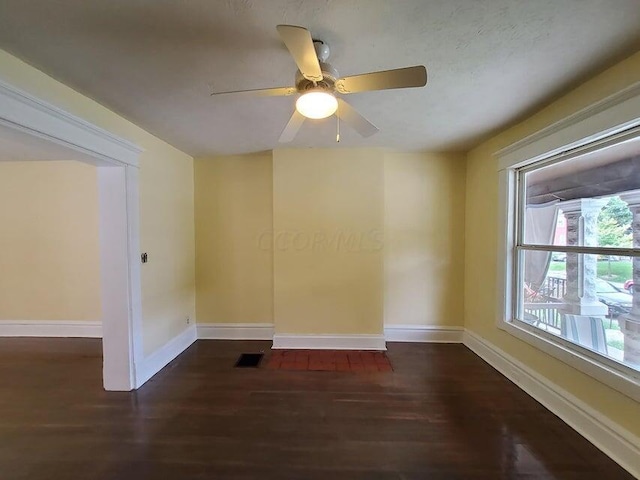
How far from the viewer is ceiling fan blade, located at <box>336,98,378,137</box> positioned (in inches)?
70.1

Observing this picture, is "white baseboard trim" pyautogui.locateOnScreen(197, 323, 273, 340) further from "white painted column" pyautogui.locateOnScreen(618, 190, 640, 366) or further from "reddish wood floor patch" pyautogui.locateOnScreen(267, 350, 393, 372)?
"white painted column" pyautogui.locateOnScreen(618, 190, 640, 366)

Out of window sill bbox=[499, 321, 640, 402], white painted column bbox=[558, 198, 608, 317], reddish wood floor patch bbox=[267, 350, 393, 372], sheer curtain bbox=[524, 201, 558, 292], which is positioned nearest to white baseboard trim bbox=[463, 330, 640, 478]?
window sill bbox=[499, 321, 640, 402]

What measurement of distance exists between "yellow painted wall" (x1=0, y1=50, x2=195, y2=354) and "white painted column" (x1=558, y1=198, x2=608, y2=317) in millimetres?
3671

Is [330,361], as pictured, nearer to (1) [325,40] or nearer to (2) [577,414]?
(2) [577,414]

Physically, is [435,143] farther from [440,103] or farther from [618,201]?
[618,201]

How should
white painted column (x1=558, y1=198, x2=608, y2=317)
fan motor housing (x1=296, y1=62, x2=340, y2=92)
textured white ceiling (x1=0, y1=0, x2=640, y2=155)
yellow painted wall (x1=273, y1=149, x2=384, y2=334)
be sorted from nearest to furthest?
textured white ceiling (x1=0, y1=0, x2=640, y2=155)
fan motor housing (x1=296, y1=62, x2=340, y2=92)
white painted column (x1=558, y1=198, x2=608, y2=317)
yellow painted wall (x1=273, y1=149, x2=384, y2=334)

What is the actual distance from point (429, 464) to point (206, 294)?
10.1ft

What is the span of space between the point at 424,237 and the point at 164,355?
327 cm

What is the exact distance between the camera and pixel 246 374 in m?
2.92

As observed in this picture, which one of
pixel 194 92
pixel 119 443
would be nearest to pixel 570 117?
pixel 194 92

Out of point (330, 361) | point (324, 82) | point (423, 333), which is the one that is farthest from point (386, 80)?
point (423, 333)

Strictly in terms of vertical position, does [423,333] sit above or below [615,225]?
below

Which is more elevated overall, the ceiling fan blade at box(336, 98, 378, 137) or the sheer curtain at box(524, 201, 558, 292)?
the ceiling fan blade at box(336, 98, 378, 137)

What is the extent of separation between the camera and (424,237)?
3779mm
